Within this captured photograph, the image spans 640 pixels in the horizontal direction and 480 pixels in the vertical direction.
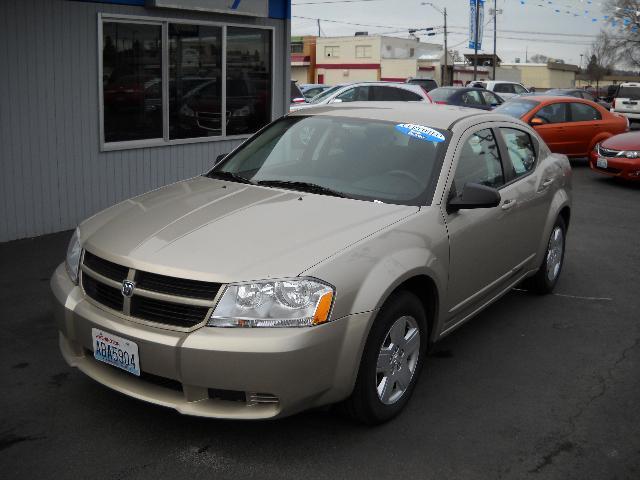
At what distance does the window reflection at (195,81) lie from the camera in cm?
933

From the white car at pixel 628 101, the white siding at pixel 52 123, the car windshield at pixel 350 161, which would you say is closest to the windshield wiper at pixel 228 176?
the car windshield at pixel 350 161

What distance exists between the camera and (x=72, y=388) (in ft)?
14.3

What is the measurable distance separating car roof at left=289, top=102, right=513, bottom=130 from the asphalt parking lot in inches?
60.4

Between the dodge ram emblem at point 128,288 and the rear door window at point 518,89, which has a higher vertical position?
the rear door window at point 518,89

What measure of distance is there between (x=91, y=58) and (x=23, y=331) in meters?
4.01

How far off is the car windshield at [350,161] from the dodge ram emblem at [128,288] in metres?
1.34

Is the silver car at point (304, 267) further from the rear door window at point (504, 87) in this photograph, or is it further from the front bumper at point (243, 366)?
→ the rear door window at point (504, 87)

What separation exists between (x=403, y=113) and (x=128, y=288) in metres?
2.39

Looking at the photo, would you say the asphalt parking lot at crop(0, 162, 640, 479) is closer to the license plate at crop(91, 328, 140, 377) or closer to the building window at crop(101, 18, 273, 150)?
the license plate at crop(91, 328, 140, 377)

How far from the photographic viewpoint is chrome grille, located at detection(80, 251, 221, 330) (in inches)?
135

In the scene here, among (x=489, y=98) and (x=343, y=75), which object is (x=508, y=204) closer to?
(x=489, y=98)

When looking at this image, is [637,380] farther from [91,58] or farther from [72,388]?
[91,58]

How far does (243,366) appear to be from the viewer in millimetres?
3328

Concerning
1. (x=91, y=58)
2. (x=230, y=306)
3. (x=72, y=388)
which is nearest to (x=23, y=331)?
(x=72, y=388)
